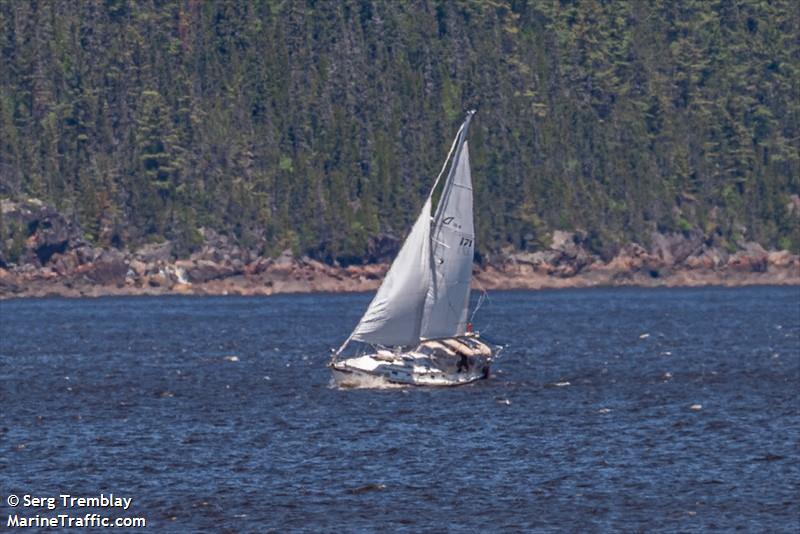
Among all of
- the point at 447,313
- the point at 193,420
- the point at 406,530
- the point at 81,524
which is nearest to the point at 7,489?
the point at 81,524

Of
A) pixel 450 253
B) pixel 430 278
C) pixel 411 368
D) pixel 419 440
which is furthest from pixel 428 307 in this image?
pixel 419 440

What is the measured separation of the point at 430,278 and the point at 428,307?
1.32m

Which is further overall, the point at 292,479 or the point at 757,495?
the point at 292,479

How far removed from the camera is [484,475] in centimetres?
5191

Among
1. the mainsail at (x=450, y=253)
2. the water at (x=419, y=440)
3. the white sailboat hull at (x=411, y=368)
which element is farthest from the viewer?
the white sailboat hull at (x=411, y=368)

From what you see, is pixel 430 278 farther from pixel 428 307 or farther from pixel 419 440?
pixel 419 440

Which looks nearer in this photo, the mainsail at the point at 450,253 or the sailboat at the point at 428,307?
the sailboat at the point at 428,307

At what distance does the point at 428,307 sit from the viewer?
7638 cm

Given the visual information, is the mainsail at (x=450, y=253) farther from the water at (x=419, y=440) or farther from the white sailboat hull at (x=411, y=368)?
the water at (x=419, y=440)

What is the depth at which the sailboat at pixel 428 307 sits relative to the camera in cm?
7581

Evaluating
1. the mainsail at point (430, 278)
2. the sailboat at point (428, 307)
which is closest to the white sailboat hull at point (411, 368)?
the sailboat at point (428, 307)

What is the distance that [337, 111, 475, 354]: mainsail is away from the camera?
75750mm

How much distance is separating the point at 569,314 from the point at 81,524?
4835 inches

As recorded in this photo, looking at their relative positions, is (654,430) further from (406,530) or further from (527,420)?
(406,530)
